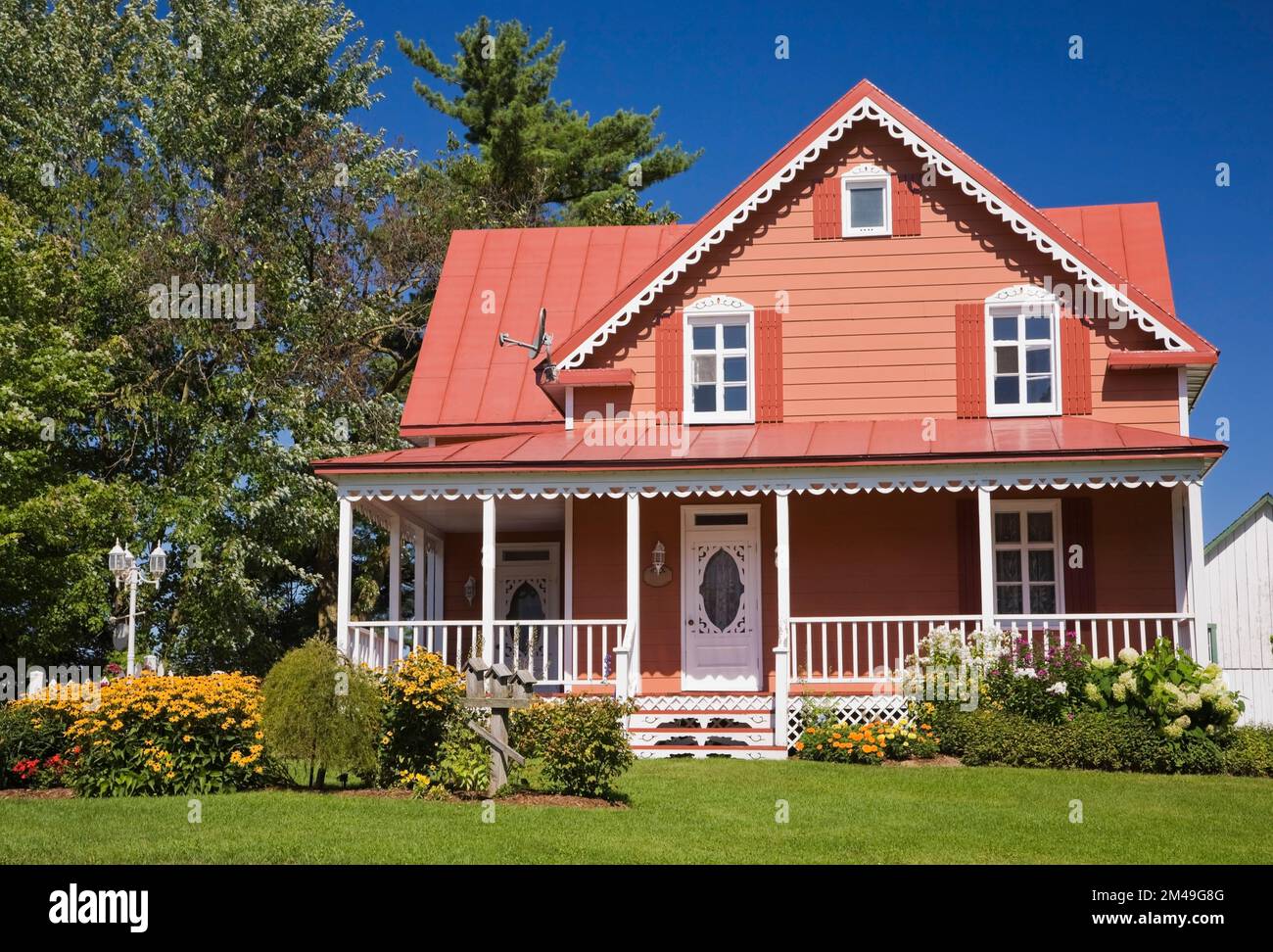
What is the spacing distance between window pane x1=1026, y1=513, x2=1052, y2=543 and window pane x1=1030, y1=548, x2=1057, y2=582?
174 millimetres

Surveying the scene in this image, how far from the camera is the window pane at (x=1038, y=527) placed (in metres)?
19.9

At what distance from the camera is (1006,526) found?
20.0 m

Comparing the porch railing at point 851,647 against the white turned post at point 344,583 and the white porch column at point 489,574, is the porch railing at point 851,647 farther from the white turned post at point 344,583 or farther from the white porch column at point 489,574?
the white turned post at point 344,583

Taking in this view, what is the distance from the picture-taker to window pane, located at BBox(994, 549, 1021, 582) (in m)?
19.9

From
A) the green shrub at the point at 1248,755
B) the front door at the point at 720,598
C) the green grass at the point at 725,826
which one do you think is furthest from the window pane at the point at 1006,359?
the green grass at the point at 725,826

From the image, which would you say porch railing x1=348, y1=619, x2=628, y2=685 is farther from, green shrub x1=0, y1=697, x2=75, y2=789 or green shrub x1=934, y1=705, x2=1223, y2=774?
green shrub x1=934, y1=705, x2=1223, y2=774

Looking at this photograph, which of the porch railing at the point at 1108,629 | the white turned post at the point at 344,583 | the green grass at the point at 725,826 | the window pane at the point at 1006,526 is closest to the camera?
the green grass at the point at 725,826

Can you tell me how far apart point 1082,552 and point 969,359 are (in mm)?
2909

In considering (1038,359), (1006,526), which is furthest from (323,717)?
(1038,359)

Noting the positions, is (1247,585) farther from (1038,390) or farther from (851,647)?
(851,647)

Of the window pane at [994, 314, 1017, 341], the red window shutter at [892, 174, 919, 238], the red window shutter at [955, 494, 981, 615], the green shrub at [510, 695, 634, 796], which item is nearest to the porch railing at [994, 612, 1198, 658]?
the red window shutter at [955, 494, 981, 615]

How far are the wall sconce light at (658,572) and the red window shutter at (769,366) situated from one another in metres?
2.21

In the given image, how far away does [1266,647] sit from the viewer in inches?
1344
